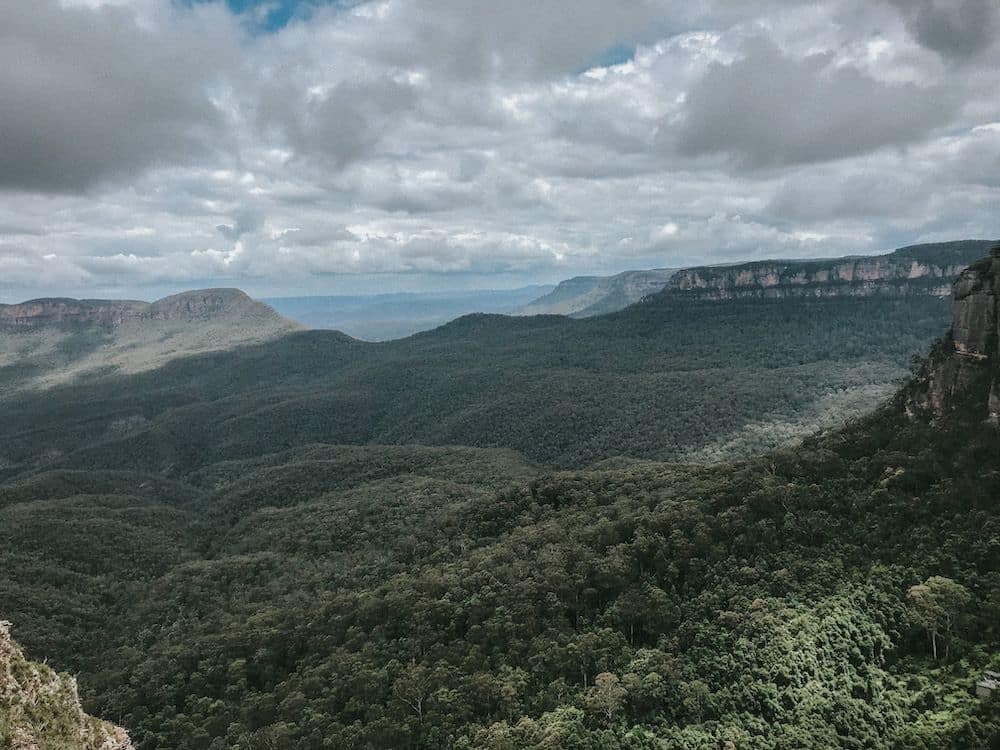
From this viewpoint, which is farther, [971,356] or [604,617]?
[971,356]

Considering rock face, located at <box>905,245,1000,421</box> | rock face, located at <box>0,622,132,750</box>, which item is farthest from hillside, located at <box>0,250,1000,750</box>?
rock face, located at <box>0,622,132,750</box>

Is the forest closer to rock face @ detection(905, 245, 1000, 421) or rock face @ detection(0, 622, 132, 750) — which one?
rock face @ detection(905, 245, 1000, 421)

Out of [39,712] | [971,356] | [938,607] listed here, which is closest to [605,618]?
[938,607]

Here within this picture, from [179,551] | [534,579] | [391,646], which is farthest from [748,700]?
[179,551]

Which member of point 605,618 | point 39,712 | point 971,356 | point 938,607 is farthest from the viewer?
point 971,356

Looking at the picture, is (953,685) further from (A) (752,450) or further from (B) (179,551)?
(B) (179,551)

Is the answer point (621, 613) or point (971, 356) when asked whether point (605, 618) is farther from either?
point (971, 356)

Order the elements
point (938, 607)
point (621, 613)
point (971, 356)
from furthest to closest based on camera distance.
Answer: point (971, 356) → point (621, 613) → point (938, 607)

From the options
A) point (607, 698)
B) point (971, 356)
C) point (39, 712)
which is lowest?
point (607, 698)
